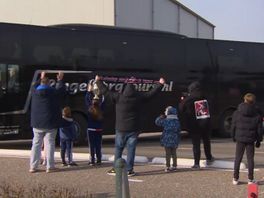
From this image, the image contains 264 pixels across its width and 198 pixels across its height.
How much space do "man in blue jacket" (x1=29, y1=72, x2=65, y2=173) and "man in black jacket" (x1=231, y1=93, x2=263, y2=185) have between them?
3493 millimetres

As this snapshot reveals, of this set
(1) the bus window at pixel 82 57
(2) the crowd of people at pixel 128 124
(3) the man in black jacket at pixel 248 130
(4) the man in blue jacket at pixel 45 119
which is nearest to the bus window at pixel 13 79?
(1) the bus window at pixel 82 57

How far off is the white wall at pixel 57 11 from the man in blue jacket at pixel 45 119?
26366mm

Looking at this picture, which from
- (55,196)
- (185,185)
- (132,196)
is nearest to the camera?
(55,196)

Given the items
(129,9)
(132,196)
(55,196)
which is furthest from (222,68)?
(129,9)

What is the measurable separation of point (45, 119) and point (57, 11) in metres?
29.1

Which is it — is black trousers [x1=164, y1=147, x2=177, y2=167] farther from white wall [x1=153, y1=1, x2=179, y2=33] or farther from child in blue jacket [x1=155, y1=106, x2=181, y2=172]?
white wall [x1=153, y1=1, x2=179, y2=33]

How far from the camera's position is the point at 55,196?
27.1ft

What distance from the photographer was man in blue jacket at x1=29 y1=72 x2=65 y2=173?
11961 mm

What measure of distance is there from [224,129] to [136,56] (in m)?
4.71

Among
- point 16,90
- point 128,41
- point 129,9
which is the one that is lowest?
point 16,90

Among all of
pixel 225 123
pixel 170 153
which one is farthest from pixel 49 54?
pixel 170 153

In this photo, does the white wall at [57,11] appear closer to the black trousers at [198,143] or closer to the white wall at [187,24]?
the white wall at [187,24]

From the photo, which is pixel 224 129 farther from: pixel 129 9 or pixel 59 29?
pixel 129 9

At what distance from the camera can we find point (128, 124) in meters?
11.4
